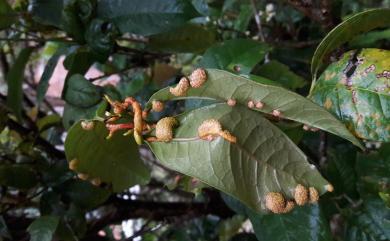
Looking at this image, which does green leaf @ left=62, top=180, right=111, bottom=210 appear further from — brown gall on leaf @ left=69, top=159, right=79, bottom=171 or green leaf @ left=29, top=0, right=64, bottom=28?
green leaf @ left=29, top=0, right=64, bottom=28

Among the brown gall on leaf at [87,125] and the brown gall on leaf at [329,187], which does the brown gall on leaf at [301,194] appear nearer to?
the brown gall on leaf at [329,187]

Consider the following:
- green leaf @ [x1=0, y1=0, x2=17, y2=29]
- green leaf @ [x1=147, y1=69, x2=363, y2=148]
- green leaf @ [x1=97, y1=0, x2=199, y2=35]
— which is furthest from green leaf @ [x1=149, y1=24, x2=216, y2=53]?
green leaf @ [x1=147, y1=69, x2=363, y2=148]

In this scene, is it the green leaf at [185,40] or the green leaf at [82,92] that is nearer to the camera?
the green leaf at [82,92]

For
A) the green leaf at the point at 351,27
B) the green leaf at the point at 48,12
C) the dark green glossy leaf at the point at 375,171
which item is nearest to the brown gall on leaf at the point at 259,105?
the green leaf at the point at 351,27

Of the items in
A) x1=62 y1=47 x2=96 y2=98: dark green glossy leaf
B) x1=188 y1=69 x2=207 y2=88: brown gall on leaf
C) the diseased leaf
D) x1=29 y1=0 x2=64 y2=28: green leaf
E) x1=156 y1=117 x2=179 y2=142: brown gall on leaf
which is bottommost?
the diseased leaf

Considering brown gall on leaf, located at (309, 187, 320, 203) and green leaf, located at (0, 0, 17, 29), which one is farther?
green leaf, located at (0, 0, 17, 29)

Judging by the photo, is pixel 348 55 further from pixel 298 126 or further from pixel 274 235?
pixel 274 235

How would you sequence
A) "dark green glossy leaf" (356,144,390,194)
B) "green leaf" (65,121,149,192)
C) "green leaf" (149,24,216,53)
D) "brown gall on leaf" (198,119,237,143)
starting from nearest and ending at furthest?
"brown gall on leaf" (198,119,237,143)
"green leaf" (65,121,149,192)
"dark green glossy leaf" (356,144,390,194)
"green leaf" (149,24,216,53)

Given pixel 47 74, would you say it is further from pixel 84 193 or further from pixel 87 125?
pixel 87 125
